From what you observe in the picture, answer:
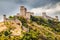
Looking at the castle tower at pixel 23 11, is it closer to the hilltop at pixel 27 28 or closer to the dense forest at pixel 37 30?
the hilltop at pixel 27 28

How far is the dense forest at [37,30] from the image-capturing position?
11794 centimetres

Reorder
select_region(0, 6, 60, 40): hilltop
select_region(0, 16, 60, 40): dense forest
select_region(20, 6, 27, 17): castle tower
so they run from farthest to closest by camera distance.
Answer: select_region(20, 6, 27, 17): castle tower, select_region(0, 6, 60, 40): hilltop, select_region(0, 16, 60, 40): dense forest

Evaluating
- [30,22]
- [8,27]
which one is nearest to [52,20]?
[30,22]

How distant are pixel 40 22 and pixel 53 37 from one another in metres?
18.6

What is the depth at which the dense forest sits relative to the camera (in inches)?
4643

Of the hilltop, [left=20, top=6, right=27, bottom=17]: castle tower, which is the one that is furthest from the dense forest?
[left=20, top=6, right=27, bottom=17]: castle tower

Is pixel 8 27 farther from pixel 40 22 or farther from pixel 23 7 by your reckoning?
pixel 40 22

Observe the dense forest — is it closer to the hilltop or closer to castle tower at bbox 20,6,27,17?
the hilltop

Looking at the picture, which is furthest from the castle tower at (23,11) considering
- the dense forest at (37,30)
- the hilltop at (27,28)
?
the dense forest at (37,30)

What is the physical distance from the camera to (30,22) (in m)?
145

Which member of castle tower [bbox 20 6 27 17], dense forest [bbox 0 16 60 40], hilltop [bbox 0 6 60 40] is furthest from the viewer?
castle tower [bbox 20 6 27 17]

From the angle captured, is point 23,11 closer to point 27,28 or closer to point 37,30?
point 37,30

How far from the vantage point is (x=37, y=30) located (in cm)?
13762

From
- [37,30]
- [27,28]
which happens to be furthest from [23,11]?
[27,28]
